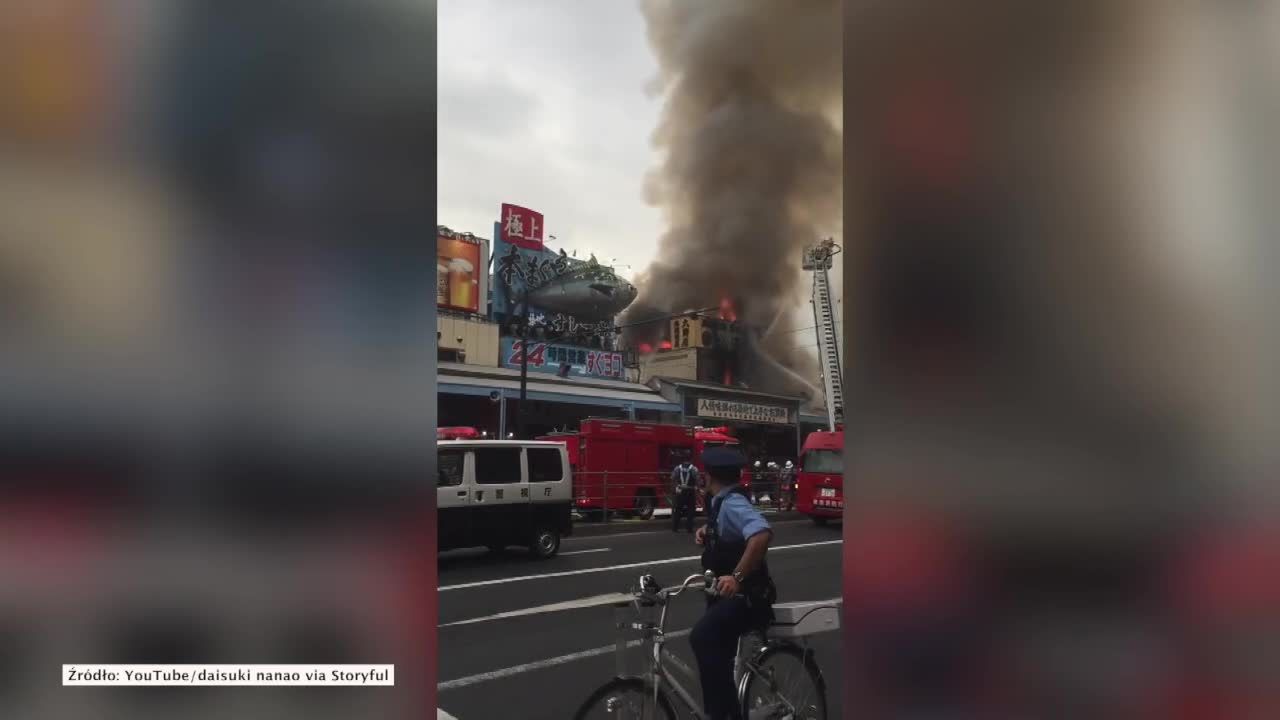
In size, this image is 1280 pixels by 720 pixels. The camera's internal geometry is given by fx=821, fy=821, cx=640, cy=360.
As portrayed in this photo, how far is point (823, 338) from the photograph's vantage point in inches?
606

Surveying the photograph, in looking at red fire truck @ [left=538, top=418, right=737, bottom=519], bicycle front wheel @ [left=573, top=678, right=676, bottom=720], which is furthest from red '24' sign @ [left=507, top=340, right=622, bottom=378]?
bicycle front wheel @ [left=573, top=678, right=676, bottom=720]

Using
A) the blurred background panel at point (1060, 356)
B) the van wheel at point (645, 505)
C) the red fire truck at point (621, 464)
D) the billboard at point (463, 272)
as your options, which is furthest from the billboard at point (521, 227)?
the blurred background panel at point (1060, 356)

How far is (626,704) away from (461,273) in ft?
122

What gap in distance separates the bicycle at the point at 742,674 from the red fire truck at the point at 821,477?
→ 13.2m

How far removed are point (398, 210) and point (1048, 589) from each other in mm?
Answer: 1571

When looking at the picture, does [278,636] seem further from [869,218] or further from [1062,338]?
[1062,338]

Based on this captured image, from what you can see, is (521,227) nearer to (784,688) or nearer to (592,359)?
(592,359)

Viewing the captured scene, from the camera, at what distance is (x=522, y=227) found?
42812 millimetres

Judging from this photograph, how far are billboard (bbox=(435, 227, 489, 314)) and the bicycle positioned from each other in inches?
1398

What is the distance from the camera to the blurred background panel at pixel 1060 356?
4.62ft

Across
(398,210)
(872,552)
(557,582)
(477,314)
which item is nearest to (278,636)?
(398,210)

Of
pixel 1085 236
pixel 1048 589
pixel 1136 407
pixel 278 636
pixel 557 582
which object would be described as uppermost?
pixel 1085 236

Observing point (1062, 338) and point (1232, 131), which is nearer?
point (1232, 131)

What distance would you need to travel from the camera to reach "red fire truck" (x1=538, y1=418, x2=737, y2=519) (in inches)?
702
